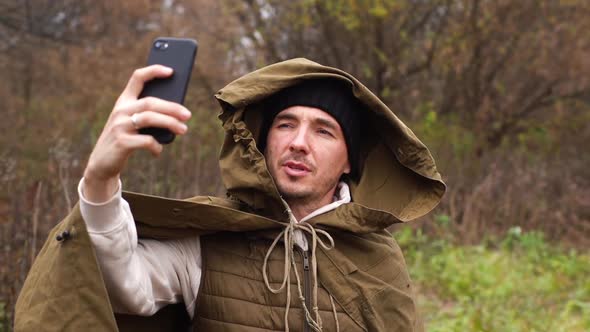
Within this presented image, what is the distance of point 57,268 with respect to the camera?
5.97 ft

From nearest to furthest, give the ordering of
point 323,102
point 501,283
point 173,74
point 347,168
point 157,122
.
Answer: point 157,122, point 173,74, point 323,102, point 347,168, point 501,283

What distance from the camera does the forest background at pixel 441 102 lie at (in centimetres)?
674

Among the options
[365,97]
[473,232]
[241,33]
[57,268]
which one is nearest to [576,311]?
[473,232]

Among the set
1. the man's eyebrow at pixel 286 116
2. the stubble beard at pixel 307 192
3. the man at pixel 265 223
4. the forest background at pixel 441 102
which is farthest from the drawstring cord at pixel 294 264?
the forest background at pixel 441 102

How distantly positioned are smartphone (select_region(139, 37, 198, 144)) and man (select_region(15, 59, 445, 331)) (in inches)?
1.1

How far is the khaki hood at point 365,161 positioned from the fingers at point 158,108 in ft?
2.56

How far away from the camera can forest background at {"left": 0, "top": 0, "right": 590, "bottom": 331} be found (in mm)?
6738

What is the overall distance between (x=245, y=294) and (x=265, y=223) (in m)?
0.26

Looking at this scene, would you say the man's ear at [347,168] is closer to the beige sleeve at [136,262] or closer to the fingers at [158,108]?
the beige sleeve at [136,262]

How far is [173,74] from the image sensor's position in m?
1.72

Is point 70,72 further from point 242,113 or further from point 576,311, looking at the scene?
point 242,113

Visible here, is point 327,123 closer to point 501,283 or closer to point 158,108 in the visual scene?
point 158,108

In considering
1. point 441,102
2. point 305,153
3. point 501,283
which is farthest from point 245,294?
point 441,102

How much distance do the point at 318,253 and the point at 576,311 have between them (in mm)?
4593
